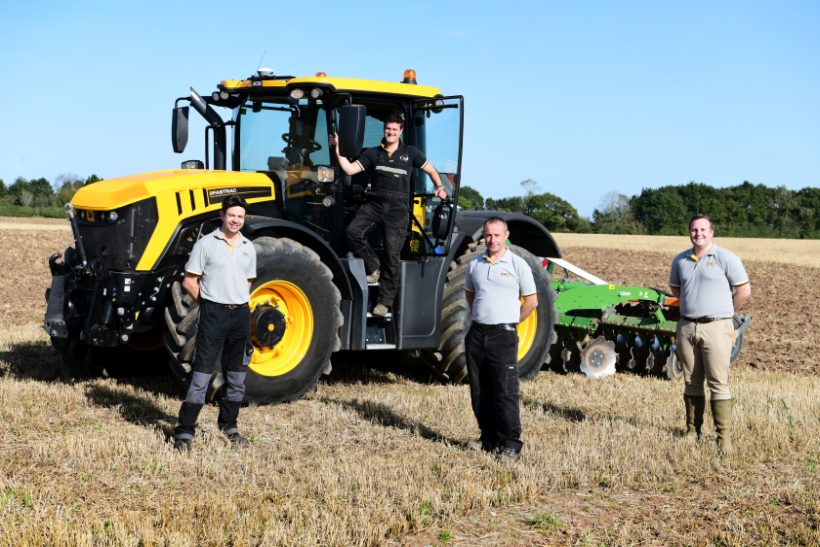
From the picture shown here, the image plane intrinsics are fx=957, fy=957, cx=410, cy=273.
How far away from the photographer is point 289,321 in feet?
25.4

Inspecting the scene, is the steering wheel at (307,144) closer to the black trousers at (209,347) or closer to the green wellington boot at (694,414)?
the black trousers at (209,347)

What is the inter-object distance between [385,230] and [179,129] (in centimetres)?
206

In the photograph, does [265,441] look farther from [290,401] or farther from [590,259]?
[590,259]

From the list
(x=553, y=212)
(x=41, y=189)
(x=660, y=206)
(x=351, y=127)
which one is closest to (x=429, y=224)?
(x=351, y=127)

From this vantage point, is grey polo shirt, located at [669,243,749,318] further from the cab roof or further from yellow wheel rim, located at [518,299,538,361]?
the cab roof

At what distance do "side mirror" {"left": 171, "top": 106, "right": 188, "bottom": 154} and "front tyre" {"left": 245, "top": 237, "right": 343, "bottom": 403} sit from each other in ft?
5.14

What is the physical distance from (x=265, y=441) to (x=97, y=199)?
2.60 m

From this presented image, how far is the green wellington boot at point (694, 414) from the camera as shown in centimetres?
700

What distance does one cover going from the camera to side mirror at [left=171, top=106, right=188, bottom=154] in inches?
331

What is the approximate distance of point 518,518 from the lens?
5254mm

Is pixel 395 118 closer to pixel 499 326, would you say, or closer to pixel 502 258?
pixel 502 258

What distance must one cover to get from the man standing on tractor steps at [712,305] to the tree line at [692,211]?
51031 mm

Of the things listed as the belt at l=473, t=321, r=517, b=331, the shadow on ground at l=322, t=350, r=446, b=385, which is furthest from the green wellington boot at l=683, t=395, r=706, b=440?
the shadow on ground at l=322, t=350, r=446, b=385

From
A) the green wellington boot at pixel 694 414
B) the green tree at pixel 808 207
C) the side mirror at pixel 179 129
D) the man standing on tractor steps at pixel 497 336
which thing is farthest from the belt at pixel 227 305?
the green tree at pixel 808 207
